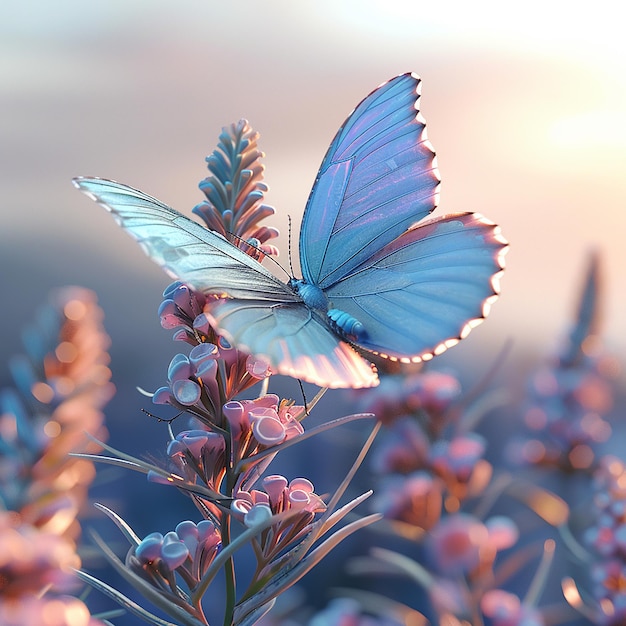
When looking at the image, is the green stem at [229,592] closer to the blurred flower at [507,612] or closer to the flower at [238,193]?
the flower at [238,193]

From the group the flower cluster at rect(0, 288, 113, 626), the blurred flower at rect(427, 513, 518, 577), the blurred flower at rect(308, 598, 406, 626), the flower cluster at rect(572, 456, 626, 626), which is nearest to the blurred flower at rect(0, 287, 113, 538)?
the flower cluster at rect(0, 288, 113, 626)

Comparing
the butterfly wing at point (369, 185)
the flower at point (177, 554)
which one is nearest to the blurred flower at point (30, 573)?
the flower at point (177, 554)

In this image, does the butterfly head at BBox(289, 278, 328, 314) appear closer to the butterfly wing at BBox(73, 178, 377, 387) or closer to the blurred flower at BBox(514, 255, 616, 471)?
the butterfly wing at BBox(73, 178, 377, 387)

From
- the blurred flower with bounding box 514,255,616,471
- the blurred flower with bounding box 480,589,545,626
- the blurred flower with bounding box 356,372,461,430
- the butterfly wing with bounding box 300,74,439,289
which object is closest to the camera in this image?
the butterfly wing with bounding box 300,74,439,289

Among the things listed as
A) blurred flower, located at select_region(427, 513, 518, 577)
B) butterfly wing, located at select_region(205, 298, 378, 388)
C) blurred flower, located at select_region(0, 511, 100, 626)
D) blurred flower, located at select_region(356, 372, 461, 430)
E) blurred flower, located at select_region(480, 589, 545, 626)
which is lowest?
blurred flower, located at select_region(480, 589, 545, 626)

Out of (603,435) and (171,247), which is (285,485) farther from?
(603,435)

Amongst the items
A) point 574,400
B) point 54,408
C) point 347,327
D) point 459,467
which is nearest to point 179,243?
point 347,327

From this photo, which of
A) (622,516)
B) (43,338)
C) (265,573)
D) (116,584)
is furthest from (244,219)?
(116,584)

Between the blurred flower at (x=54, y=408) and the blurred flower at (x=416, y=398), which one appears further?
the blurred flower at (x=416, y=398)
